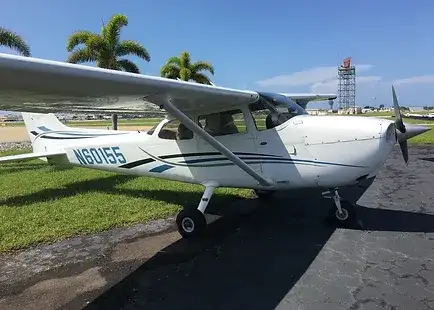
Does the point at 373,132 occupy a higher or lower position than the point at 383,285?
higher

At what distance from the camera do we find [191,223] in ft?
17.4

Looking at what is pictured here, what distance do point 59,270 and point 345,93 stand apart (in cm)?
15517

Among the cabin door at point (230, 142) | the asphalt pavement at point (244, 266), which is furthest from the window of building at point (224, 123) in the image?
A: the asphalt pavement at point (244, 266)

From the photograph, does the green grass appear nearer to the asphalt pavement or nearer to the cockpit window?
the asphalt pavement

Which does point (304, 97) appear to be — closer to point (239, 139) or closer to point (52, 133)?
point (239, 139)

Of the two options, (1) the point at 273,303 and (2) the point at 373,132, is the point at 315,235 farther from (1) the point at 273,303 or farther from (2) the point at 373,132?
(1) the point at 273,303

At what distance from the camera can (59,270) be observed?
4277 millimetres

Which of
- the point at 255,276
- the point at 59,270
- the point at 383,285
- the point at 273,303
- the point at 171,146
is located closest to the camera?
the point at 273,303

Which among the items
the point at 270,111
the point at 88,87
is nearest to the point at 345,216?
the point at 270,111

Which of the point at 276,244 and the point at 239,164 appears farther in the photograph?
the point at 239,164

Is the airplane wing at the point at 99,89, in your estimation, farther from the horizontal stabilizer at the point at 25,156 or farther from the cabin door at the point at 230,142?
the horizontal stabilizer at the point at 25,156

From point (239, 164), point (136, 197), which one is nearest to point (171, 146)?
point (239, 164)

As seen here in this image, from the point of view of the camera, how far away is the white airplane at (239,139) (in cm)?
439

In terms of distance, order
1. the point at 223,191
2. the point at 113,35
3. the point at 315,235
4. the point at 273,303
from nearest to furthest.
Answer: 1. the point at 273,303
2. the point at 315,235
3. the point at 223,191
4. the point at 113,35
